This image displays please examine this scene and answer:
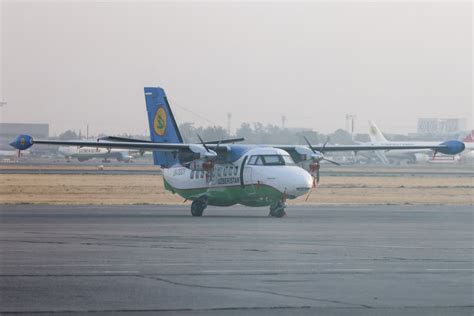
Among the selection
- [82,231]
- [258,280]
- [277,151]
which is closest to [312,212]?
[277,151]

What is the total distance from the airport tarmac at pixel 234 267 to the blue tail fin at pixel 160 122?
29.0ft

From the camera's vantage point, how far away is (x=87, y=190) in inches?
2191

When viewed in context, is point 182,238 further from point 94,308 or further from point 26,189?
point 26,189

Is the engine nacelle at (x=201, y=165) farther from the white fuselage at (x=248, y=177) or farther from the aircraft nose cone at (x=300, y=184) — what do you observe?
the aircraft nose cone at (x=300, y=184)

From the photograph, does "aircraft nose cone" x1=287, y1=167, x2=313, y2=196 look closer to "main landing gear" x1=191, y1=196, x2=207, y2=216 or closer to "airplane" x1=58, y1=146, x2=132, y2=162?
"main landing gear" x1=191, y1=196, x2=207, y2=216

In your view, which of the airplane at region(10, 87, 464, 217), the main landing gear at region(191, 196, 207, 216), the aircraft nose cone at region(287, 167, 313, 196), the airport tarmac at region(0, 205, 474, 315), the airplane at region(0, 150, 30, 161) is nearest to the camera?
the airport tarmac at region(0, 205, 474, 315)

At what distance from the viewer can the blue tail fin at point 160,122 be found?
38.3 meters

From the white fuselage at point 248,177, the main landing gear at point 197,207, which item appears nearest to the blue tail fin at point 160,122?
the white fuselage at point 248,177

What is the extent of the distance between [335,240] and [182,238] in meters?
3.55

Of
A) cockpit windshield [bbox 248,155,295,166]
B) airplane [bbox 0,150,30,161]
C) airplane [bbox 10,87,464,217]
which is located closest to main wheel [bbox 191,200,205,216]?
airplane [bbox 10,87,464,217]

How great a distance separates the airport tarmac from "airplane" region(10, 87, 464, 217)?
2.68 meters

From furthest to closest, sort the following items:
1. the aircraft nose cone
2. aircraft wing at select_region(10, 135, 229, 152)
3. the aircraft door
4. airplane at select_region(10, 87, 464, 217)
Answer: aircraft wing at select_region(10, 135, 229, 152)
the aircraft door
airplane at select_region(10, 87, 464, 217)
the aircraft nose cone

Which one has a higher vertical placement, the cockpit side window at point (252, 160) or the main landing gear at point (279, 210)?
the cockpit side window at point (252, 160)

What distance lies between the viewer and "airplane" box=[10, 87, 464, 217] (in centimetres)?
3222
